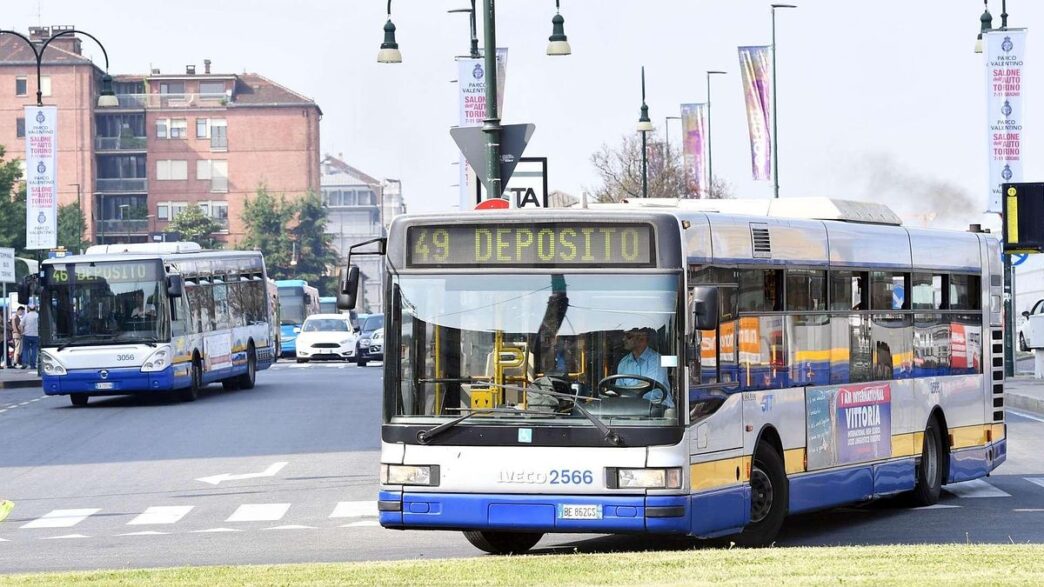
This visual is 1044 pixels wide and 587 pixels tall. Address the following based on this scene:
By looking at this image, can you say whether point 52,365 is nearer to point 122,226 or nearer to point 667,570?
point 667,570

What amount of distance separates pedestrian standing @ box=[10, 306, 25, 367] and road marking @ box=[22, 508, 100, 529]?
3778cm

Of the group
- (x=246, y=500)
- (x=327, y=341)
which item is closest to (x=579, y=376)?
(x=246, y=500)

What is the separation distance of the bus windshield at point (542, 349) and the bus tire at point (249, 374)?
27990 mm

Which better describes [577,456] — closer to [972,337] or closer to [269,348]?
[972,337]

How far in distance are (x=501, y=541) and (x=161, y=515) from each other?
15.6 feet

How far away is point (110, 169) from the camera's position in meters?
Result: 138

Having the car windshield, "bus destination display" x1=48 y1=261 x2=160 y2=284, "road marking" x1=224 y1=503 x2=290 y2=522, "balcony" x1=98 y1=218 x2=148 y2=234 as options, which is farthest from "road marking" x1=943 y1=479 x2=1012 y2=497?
"balcony" x1=98 y1=218 x2=148 y2=234

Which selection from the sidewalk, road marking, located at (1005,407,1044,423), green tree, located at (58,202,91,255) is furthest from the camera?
green tree, located at (58,202,91,255)

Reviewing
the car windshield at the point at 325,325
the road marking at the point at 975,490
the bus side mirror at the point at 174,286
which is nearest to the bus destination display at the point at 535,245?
the road marking at the point at 975,490

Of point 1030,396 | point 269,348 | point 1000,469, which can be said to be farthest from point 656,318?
point 269,348

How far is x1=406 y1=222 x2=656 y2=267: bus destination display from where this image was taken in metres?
12.3

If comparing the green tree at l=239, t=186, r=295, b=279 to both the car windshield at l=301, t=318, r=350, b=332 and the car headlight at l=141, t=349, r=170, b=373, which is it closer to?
the car windshield at l=301, t=318, r=350, b=332

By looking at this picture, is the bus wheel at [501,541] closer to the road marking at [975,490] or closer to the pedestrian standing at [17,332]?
the road marking at [975,490]

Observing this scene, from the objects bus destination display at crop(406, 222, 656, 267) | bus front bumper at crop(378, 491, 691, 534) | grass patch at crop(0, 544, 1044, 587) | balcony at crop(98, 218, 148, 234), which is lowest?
grass patch at crop(0, 544, 1044, 587)
